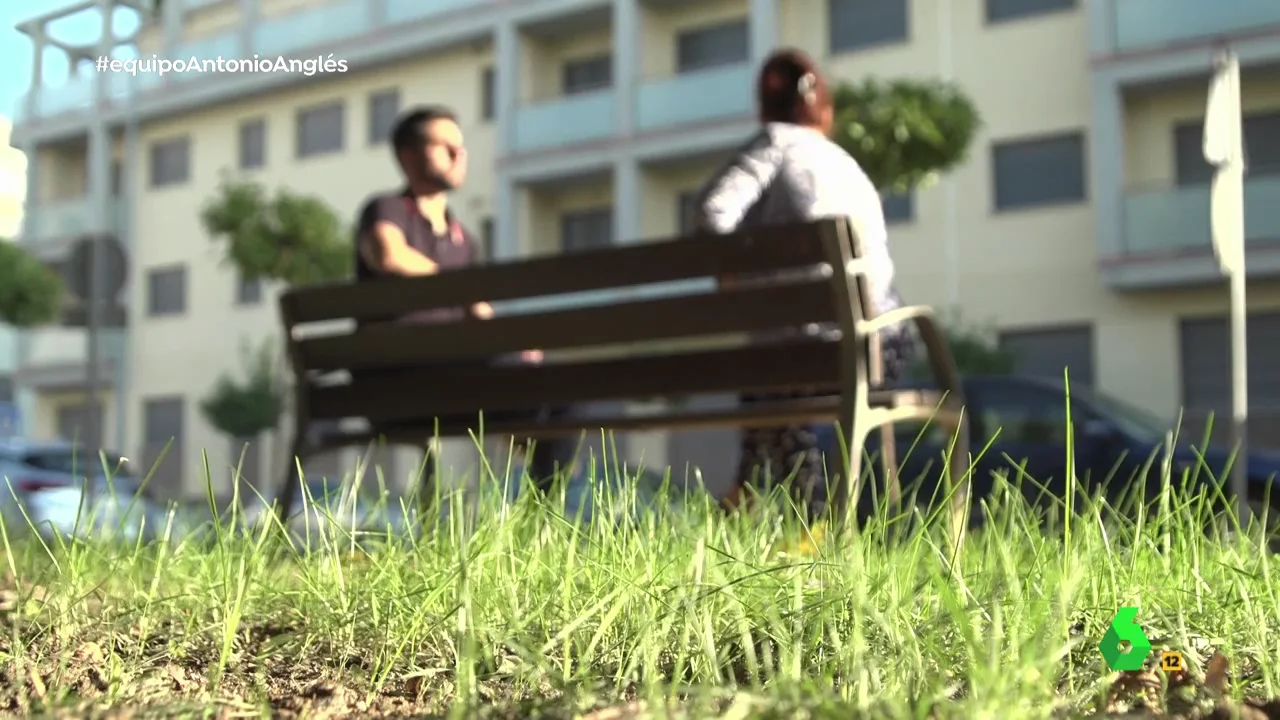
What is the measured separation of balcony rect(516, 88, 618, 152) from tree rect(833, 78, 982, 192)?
290 inches

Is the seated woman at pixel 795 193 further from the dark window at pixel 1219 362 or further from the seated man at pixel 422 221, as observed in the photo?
the dark window at pixel 1219 362

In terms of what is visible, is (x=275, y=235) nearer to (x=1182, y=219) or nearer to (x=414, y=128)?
(x=1182, y=219)

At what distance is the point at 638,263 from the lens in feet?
11.1

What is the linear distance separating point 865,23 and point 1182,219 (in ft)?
20.7

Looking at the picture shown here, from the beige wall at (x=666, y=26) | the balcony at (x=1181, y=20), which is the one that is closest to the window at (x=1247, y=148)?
the balcony at (x=1181, y=20)

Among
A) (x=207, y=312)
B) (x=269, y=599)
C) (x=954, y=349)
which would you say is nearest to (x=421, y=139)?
(x=269, y=599)

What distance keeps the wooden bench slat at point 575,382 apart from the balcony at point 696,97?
1899cm

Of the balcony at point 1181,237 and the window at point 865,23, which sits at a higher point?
the window at point 865,23

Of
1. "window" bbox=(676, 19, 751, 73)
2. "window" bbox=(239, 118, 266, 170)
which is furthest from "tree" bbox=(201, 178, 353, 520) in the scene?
"window" bbox=(239, 118, 266, 170)

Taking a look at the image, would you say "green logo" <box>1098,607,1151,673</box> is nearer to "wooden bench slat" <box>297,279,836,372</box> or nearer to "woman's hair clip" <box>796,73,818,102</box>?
"wooden bench slat" <box>297,279,836,372</box>

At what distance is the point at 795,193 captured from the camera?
4035mm

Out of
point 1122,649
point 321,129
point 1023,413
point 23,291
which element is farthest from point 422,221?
point 321,129

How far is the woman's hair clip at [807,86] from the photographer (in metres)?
4.15

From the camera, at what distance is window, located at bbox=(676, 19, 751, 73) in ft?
80.2
